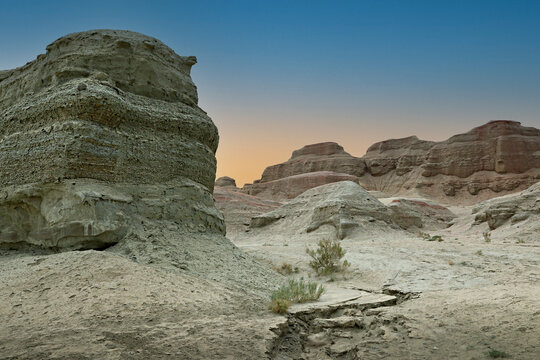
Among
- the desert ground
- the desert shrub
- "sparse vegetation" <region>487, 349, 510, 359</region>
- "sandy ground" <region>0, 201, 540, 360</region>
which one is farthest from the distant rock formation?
"sparse vegetation" <region>487, 349, 510, 359</region>

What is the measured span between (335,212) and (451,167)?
41.3 m

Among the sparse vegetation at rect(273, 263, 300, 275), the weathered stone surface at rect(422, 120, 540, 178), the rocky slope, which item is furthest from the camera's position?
the weathered stone surface at rect(422, 120, 540, 178)

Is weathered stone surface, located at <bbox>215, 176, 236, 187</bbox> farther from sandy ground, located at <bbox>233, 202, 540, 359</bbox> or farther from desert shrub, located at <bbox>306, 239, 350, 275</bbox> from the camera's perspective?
desert shrub, located at <bbox>306, 239, 350, 275</bbox>

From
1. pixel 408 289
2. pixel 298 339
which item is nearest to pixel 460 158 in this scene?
pixel 408 289

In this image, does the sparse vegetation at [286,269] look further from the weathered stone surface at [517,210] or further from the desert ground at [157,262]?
the weathered stone surface at [517,210]

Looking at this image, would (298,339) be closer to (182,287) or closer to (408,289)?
(182,287)

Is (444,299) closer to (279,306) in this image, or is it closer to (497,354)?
(497,354)

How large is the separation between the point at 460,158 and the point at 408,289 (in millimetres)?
54285

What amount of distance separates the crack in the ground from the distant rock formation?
51.6 m

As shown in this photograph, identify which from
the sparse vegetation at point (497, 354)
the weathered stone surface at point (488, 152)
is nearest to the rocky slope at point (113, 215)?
the sparse vegetation at point (497, 354)

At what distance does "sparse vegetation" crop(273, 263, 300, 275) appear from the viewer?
1091 centimetres

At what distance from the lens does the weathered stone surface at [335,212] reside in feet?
69.1

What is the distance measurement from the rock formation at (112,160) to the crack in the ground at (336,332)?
178 centimetres

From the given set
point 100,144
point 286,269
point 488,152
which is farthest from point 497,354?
point 488,152
